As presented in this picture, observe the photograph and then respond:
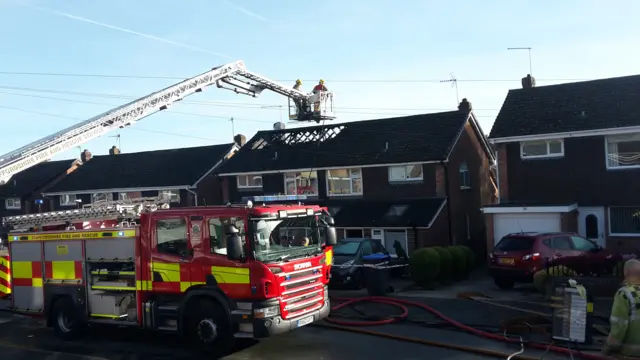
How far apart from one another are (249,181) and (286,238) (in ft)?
65.7

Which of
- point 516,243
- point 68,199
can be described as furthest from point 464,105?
point 68,199

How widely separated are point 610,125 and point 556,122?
6.34ft

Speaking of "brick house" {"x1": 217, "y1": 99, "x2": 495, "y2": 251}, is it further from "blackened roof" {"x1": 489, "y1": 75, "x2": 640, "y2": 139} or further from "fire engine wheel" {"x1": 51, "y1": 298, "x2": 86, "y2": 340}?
"fire engine wheel" {"x1": 51, "y1": 298, "x2": 86, "y2": 340}

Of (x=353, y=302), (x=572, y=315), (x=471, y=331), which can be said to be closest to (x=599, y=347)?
(x=572, y=315)

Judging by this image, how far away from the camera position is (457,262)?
18.8 meters

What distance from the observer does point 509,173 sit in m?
22.3

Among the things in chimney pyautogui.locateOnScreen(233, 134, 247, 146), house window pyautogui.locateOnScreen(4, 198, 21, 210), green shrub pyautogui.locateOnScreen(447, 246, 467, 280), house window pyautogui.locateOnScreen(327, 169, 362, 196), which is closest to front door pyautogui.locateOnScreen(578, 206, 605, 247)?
green shrub pyautogui.locateOnScreen(447, 246, 467, 280)

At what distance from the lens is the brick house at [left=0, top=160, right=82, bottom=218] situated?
41531 mm

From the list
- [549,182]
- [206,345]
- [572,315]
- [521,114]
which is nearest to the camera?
[572,315]

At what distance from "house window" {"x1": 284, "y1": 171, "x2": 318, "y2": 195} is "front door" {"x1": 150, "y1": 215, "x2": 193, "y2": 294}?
17.2 metres

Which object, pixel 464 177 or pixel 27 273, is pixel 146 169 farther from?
pixel 27 273

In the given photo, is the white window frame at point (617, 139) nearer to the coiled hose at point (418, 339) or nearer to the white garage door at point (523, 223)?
the white garage door at point (523, 223)

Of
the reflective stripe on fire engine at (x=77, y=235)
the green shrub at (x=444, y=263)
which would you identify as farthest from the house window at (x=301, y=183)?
the reflective stripe on fire engine at (x=77, y=235)

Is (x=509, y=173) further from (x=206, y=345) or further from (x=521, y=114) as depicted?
(x=206, y=345)
